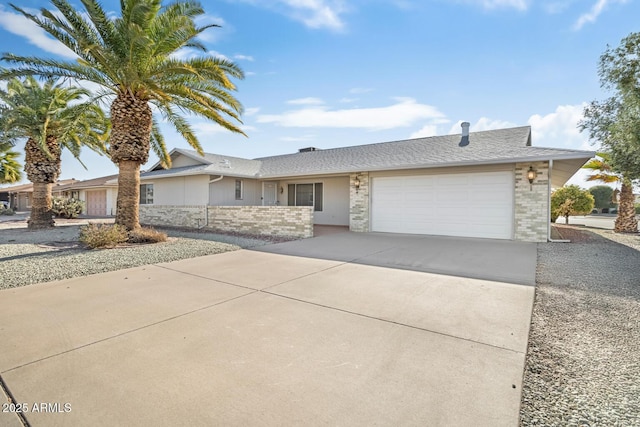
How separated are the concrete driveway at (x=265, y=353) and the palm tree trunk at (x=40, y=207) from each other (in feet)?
39.5

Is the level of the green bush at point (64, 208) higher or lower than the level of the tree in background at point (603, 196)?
lower

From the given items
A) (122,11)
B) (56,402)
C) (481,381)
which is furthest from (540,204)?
(122,11)

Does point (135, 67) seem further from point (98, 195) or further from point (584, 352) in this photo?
point (98, 195)

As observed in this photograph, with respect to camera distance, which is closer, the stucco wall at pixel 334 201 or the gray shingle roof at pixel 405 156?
the gray shingle roof at pixel 405 156

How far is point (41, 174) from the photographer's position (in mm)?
14109

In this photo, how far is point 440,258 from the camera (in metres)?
7.75

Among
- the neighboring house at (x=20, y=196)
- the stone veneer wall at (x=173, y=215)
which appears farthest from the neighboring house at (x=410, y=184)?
the neighboring house at (x=20, y=196)

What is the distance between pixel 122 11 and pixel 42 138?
7.51m

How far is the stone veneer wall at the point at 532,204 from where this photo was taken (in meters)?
10.2

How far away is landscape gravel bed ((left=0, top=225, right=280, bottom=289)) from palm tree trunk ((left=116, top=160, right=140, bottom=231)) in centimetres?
131

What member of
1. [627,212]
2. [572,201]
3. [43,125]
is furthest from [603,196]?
[43,125]

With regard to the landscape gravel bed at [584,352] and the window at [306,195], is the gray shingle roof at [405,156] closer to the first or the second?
the window at [306,195]

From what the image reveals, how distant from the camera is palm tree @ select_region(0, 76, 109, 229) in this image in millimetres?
12789

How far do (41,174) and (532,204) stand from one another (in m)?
19.8
